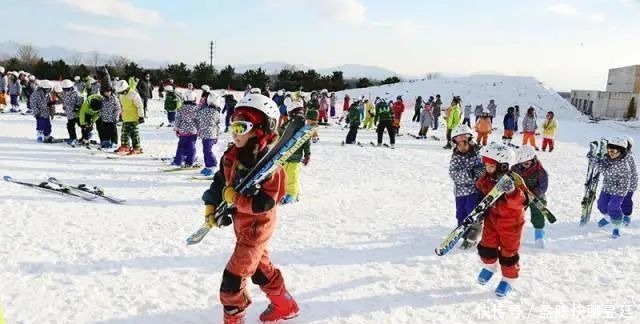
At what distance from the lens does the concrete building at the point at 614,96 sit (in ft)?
154

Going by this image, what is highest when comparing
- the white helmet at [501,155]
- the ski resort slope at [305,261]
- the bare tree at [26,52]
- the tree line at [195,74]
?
the bare tree at [26,52]

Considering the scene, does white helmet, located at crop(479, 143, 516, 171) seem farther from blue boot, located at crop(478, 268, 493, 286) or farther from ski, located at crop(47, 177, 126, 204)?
ski, located at crop(47, 177, 126, 204)

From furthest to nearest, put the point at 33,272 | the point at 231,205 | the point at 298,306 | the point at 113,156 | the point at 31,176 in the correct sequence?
the point at 113,156, the point at 31,176, the point at 33,272, the point at 298,306, the point at 231,205

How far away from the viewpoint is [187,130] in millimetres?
9953

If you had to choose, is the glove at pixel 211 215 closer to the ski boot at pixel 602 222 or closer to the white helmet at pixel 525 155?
the white helmet at pixel 525 155

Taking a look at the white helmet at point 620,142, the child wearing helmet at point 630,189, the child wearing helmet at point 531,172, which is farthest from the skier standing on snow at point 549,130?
the child wearing helmet at point 531,172

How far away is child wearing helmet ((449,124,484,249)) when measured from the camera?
5777 millimetres

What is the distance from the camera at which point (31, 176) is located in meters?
8.39

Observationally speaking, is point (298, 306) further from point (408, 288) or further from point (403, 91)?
point (403, 91)

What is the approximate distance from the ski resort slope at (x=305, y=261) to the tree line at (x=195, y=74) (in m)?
30.4

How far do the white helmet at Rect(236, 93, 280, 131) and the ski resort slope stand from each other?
168cm

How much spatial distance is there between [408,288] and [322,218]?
2.55 meters

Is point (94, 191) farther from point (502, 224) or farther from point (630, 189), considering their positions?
point (630, 189)

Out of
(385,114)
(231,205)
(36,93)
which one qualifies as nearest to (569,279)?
(231,205)
